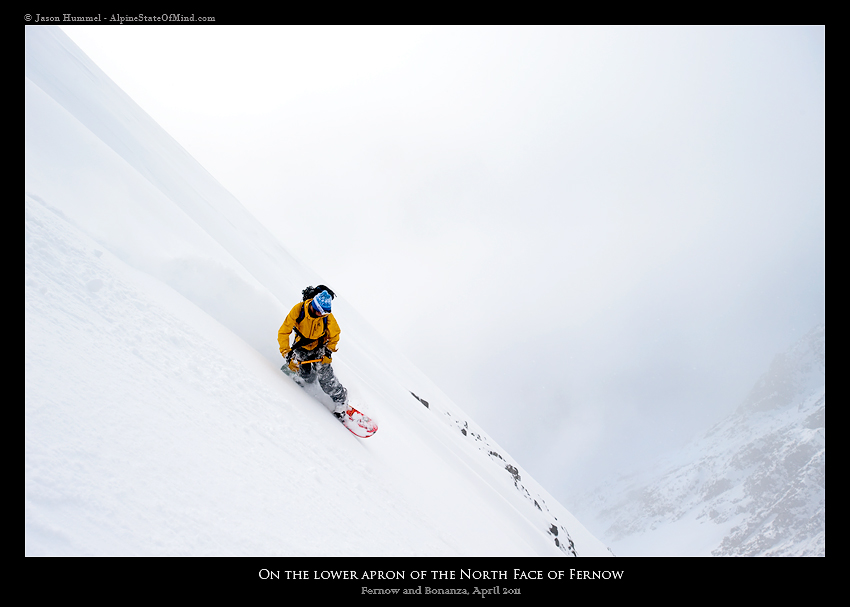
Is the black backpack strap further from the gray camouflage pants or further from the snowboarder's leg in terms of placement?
the snowboarder's leg

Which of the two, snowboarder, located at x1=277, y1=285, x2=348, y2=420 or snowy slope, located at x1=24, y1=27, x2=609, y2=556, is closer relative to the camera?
snowy slope, located at x1=24, y1=27, x2=609, y2=556

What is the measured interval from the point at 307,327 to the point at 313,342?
0.99 ft

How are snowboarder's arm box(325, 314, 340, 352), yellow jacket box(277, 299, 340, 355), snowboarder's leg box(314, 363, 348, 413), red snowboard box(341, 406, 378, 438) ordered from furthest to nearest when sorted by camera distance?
red snowboard box(341, 406, 378, 438)
snowboarder's leg box(314, 363, 348, 413)
snowboarder's arm box(325, 314, 340, 352)
yellow jacket box(277, 299, 340, 355)

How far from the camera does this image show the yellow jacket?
5.77 metres

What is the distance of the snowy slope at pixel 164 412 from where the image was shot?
8.25 ft

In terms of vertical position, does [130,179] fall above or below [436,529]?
above

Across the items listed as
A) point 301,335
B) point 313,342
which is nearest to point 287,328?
point 301,335

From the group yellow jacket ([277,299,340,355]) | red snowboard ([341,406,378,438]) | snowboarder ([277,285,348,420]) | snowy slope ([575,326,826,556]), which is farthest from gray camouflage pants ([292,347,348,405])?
snowy slope ([575,326,826,556])

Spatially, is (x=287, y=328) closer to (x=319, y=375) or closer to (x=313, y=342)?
(x=313, y=342)
